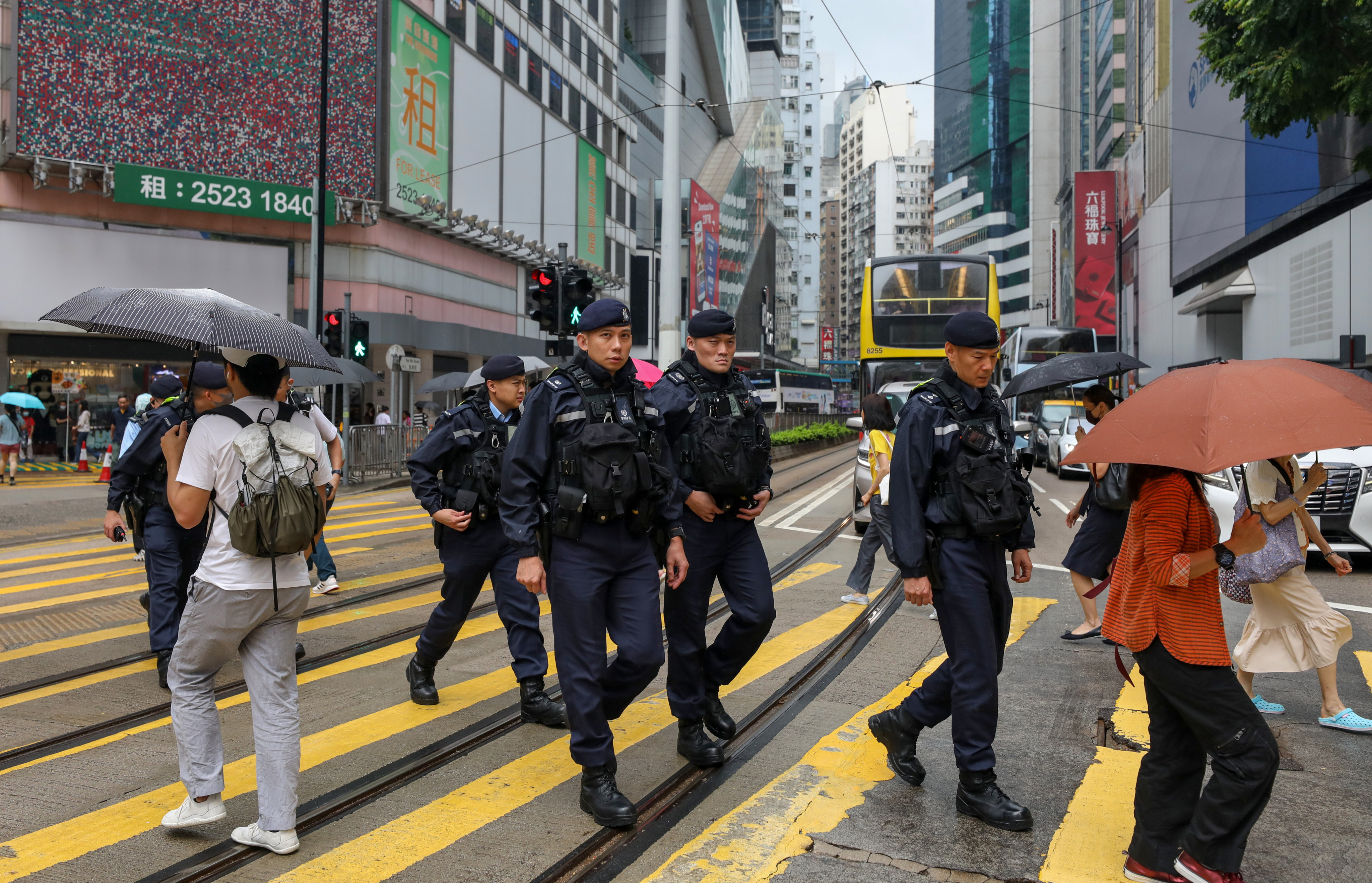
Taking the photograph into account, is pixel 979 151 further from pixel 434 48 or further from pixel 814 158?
pixel 434 48

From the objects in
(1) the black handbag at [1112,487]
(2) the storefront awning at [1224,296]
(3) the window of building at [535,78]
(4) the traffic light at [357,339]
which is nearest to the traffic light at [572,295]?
(4) the traffic light at [357,339]

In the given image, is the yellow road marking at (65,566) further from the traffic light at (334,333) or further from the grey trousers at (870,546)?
the traffic light at (334,333)

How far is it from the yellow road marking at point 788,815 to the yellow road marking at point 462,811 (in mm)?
809

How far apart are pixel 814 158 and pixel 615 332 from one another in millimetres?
164398

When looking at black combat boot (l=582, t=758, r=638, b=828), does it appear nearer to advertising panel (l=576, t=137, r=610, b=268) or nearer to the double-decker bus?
the double-decker bus

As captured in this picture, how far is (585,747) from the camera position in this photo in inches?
165

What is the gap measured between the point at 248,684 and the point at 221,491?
694mm

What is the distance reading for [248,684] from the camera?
3.95 meters

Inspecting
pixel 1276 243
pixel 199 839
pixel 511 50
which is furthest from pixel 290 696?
pixel 511 50

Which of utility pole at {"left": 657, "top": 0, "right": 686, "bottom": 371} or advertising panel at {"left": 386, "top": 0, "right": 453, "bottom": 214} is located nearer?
utility pole at {"left": 657, "top": 0, "right": 686, "bottom": 371}

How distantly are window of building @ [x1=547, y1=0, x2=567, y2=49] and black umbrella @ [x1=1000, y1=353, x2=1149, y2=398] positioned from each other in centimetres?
4134

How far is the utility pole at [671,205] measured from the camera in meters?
17.4

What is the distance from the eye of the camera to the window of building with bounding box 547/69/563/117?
4459cm

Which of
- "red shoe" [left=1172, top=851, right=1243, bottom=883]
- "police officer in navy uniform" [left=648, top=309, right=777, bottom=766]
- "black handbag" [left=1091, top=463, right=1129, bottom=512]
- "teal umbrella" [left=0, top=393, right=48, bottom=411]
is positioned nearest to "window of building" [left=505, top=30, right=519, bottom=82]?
"teal umbrella" [left=0, top=393, right=48, bottom=411]
